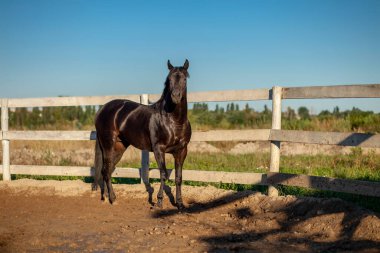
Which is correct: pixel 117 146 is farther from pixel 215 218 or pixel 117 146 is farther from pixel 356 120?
pixel 356 120

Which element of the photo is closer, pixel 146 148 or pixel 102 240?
pixel 102 240

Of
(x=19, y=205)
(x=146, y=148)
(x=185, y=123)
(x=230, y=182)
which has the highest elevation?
(x=185, y=123)

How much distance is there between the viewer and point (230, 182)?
7.47m

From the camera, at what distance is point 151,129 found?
23.9 ft

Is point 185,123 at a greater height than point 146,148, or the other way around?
point 185,123

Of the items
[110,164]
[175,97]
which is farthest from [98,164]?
[175,97]

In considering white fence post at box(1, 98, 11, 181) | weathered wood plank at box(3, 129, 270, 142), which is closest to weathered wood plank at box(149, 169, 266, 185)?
weathered wood plank at box(3, 129, 270, 142)

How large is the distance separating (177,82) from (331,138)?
7.64 ft

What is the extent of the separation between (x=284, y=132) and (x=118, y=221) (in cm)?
280

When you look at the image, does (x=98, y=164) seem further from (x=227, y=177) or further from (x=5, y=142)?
(x=5, y=142)

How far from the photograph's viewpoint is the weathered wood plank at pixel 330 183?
5465 mm

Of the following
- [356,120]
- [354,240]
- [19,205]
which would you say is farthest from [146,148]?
[356,120]

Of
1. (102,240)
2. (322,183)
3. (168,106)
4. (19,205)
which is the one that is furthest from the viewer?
(19,205)

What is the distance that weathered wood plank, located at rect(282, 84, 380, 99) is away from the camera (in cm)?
560
